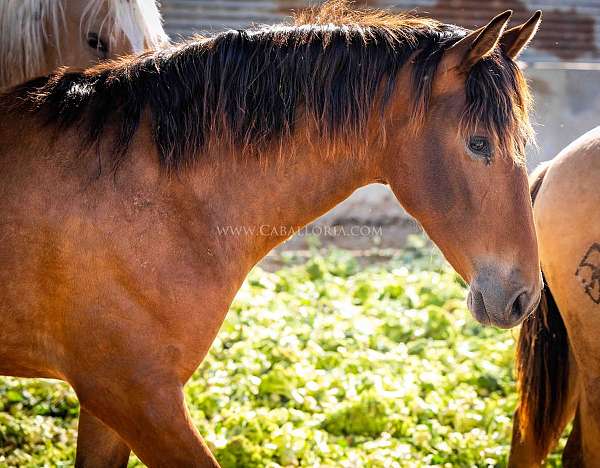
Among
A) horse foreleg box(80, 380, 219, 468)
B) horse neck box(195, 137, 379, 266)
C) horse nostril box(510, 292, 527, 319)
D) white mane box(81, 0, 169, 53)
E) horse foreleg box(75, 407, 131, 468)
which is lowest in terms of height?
horse foreleg box(75, 407, 131, 468)

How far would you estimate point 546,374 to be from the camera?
3.10 metres

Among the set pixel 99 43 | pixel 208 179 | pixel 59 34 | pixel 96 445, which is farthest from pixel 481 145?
pixel 59 34

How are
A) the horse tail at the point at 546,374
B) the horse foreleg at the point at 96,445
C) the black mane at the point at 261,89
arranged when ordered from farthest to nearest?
1. the horse tail at the point at 546,374
2. the horse foreleg at the point at 96,445
3. the black mane at the point at 261,89

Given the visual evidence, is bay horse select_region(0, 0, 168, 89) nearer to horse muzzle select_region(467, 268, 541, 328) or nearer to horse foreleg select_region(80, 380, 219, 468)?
horse foreleg select_region(80, 380, 219, 468)

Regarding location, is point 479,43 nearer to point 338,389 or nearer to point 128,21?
point 128,21

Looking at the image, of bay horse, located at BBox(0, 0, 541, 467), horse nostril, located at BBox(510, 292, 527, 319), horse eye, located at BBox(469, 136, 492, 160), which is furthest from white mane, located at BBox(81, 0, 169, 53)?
horse nostril, located at BBox(510, 292, 527, 319)

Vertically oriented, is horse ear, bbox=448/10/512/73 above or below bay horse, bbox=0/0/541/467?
above

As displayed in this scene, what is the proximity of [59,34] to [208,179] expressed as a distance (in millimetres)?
1519

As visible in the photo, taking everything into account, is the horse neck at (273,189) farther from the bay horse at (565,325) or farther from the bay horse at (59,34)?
the bay horse at (59,34)

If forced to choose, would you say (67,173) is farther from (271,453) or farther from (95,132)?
(271,453)

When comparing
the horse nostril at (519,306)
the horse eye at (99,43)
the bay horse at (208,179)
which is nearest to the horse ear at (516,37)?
the bay horse at (208,179)

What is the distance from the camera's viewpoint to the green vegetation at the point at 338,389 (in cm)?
355

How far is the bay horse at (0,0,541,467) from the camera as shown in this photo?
2.21 m

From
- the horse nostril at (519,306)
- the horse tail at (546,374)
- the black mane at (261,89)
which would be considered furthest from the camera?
the horse tail at (546,374)
